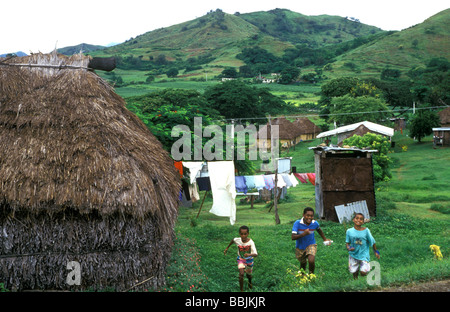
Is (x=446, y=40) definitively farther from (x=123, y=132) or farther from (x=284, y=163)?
(x=123, y=132)

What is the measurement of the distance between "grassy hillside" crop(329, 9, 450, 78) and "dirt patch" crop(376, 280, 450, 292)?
87.7 meters

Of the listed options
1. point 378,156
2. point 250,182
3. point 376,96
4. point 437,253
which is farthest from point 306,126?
point 437,253

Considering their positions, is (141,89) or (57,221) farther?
(141,89)

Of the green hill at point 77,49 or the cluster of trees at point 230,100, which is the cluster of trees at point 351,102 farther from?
the green hill at point 77,49

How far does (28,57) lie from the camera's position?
9.30 metres

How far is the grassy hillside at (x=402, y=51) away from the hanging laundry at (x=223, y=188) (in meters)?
81.8

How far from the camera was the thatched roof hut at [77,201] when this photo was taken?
7.30 metres

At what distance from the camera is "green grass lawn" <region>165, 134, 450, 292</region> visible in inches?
281

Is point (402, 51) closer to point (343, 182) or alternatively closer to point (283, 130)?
point (283, 130)

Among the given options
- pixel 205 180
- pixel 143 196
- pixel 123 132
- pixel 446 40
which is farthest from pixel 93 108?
pixel 446 40

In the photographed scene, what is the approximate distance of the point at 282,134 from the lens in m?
48.5

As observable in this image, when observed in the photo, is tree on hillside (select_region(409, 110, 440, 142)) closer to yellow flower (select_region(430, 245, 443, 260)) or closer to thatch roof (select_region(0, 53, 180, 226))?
yellow flower (select_region(430, 245, 443, 260))

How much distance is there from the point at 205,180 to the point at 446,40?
119 metres

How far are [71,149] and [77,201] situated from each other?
1064 mm
